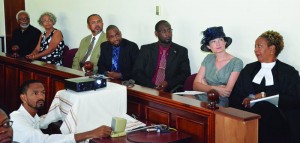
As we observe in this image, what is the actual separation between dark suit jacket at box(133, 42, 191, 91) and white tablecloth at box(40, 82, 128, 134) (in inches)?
50.3

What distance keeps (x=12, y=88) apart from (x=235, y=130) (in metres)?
3.65

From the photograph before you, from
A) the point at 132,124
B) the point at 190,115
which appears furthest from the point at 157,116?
the point at 190,115

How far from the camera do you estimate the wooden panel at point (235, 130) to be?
2.81m

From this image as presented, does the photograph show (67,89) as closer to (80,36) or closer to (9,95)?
(9,95)

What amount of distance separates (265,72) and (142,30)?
7.27 feet

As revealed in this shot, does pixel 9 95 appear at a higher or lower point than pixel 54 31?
lower

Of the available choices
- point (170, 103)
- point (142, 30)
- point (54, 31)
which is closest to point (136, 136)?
point (170, 103)

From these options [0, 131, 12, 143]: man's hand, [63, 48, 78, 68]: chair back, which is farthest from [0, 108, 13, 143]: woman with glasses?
[63, 48, 78, 68]: chair back

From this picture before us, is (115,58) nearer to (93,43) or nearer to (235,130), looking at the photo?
(93,43)

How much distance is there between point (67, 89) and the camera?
348cm

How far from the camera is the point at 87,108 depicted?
3.34 metres

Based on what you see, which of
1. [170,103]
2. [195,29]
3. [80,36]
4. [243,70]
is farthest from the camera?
[80,36]

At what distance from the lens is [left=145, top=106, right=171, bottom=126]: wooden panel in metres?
3.40

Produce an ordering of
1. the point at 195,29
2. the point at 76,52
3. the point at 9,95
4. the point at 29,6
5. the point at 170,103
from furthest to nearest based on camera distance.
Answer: the point at 29,6, the point at 76,52, the point at 9,95, the point at 195,29, the point at 170,103
